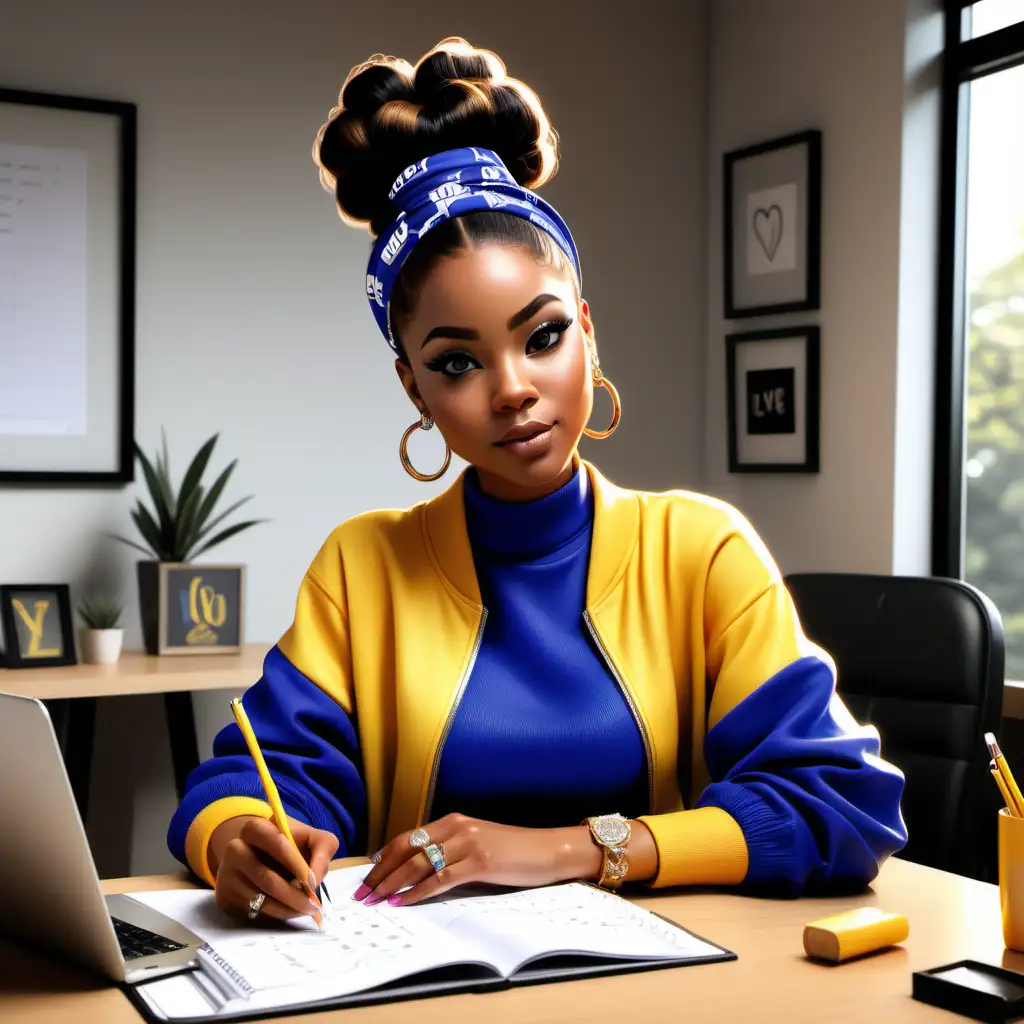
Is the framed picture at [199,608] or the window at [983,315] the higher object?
the window at [983,315]

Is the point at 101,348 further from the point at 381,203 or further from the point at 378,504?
the point at 381,203

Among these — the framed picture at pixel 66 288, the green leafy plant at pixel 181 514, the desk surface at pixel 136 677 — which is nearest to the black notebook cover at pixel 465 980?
the desk surface at pixel 136 677

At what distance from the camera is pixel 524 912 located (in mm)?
994

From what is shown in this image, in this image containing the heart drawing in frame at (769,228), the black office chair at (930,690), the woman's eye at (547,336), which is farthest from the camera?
the heart drawing in frame at (769,228)

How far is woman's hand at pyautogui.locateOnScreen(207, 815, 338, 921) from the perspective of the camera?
0.98m

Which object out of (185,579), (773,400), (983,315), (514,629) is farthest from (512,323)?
(773,400)

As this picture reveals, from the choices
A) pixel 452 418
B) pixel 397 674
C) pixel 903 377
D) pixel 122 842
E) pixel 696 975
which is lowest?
pixel 122 842

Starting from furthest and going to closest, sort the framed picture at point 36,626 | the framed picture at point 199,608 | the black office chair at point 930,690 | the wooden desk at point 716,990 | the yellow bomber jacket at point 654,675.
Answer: the framed picture at point 199,608, the framed picture at point 36,626, the black office chair at point 930,690, the yellow bomber jacket at point 654,675, the wooden desk at point 716,990

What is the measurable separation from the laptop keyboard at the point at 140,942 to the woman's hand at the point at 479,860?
17 cm

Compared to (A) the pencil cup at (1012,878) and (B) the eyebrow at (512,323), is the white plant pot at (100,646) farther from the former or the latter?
(A) the pencil cup at (1012,878)

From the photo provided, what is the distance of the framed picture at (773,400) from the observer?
297cm

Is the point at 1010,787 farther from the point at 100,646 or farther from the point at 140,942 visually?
the point at 100,646

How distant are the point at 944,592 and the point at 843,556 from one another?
1092 millimetres

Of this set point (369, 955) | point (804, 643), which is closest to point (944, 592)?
point (804, 643)
